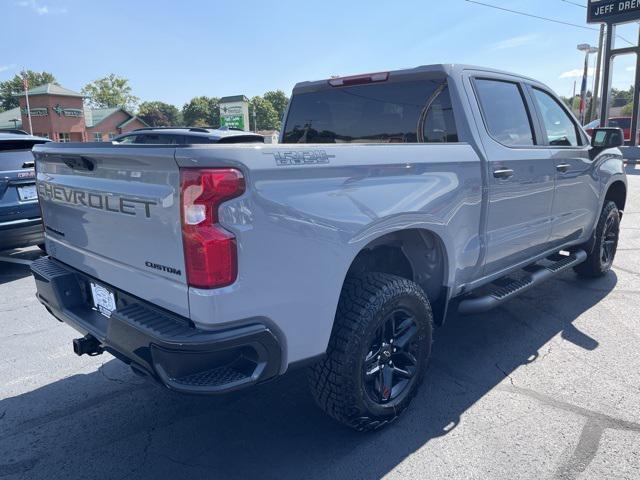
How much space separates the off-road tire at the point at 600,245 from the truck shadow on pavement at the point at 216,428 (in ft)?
5.91

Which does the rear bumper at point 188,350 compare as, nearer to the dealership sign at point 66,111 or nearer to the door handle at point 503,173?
the door handle at point 503,173

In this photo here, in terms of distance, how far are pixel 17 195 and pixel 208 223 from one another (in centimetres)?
487

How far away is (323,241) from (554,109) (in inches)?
126

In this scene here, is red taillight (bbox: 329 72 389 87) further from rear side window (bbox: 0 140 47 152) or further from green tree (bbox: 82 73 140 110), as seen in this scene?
green tree (bbox: 82 73 140 110)

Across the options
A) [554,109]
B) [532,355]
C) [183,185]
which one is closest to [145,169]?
[183,185]

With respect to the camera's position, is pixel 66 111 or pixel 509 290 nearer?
pixel 509 290

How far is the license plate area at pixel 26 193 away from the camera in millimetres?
5758

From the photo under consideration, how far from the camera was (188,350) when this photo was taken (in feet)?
6.40

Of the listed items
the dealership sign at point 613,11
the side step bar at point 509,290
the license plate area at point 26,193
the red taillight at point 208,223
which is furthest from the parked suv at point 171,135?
the dealership sign at point 613,11

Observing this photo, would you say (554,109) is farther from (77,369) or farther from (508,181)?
(77,369)

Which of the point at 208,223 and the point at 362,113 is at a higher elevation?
the point at 362,113

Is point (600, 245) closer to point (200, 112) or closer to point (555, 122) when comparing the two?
point (555, 122)

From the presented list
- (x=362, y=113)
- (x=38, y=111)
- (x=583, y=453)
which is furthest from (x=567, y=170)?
(x=38, y=111)

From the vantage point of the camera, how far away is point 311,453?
104 inches
